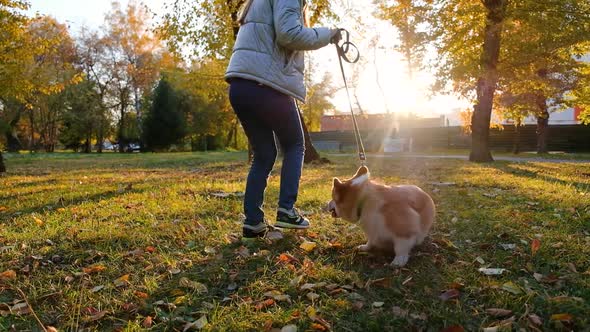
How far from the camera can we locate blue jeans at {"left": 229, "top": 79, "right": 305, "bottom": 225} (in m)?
3.32

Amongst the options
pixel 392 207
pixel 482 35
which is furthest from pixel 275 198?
pixel 482 35

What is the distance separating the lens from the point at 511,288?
2.56 meters

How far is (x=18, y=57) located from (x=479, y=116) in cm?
1388

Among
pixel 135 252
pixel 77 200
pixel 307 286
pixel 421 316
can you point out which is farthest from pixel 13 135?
pixel 421 316

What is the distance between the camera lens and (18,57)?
11.0 m

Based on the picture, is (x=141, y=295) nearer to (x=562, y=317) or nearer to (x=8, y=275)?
(x=8, y=275)

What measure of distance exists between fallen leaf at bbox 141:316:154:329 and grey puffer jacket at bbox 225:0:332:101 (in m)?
1.79

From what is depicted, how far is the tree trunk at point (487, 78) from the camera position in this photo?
12781 millimetres

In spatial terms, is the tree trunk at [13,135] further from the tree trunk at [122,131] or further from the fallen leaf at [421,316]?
the fallen leaf at [421,316]

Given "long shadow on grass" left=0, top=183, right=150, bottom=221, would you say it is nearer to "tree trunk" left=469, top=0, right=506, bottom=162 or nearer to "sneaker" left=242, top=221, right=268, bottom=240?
"sneaker" left=242, top=221, right=268, bottom=240

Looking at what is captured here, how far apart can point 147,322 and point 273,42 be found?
2.14 metres

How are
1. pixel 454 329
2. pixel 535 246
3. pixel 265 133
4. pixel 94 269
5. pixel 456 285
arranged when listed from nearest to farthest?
pixel 454 329 < pixel 456 285 < pixel 94 269 < pixel 535 246 < pixel 265 133

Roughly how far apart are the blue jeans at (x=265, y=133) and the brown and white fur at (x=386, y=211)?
0.60m

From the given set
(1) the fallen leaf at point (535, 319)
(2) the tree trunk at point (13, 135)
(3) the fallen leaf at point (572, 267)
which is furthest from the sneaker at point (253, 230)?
(2) the tree trunk at point (13, 135)
